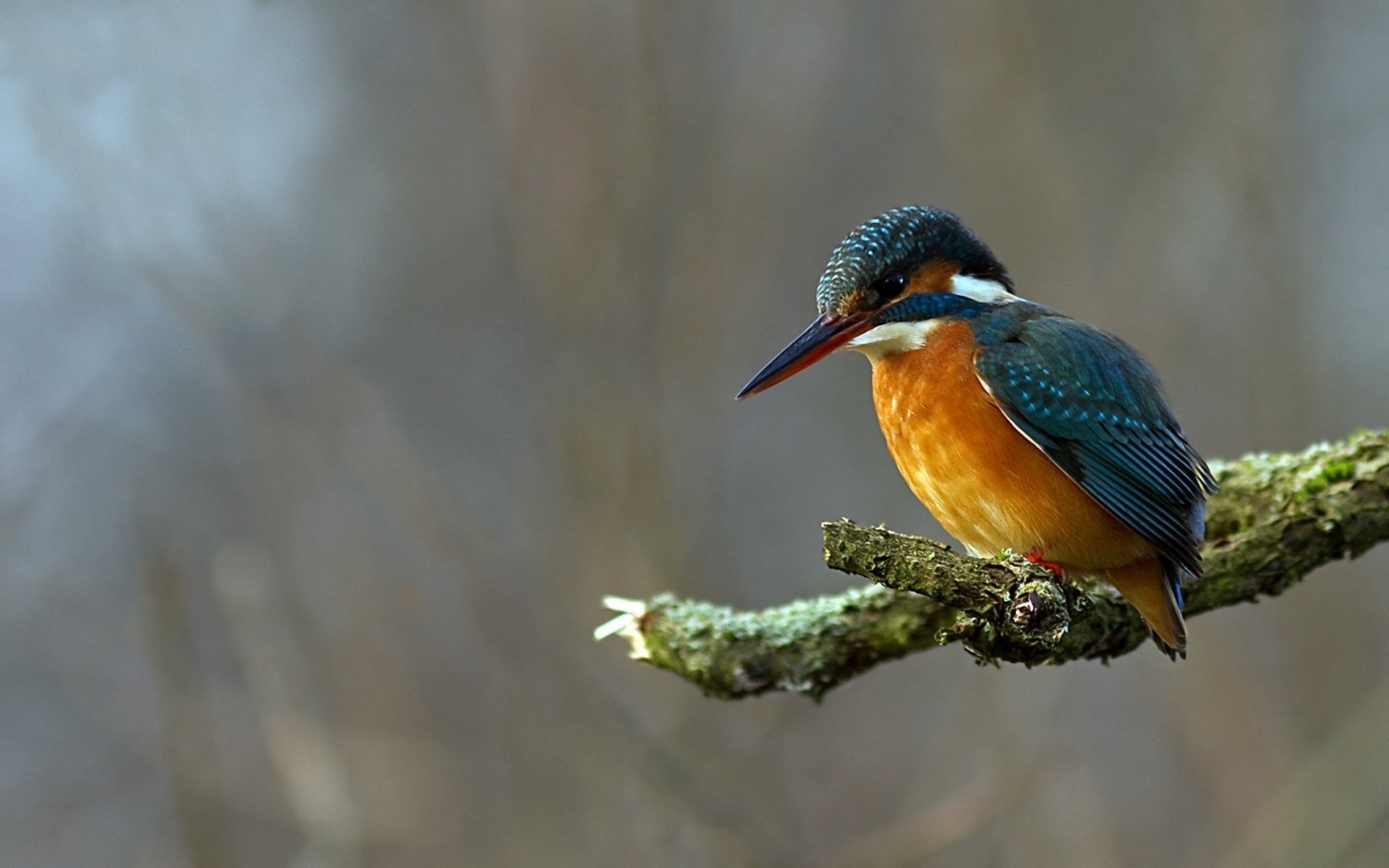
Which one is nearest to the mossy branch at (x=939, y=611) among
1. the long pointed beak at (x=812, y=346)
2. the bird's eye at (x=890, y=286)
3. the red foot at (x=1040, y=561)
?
the red foot at (x=1040, y=561)

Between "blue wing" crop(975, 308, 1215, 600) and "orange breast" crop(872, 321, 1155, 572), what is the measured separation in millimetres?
40

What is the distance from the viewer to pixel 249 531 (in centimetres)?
548

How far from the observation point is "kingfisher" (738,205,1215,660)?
2.40 meters

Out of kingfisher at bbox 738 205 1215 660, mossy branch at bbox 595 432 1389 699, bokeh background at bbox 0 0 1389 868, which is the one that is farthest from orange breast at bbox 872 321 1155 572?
bokeh background at bbox 0 0 1389 868

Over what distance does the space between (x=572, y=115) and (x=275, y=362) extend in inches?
79.2

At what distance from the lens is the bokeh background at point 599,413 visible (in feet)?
13.9

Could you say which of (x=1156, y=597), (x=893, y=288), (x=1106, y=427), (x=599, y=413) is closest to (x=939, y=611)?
(x=1156, y=597)

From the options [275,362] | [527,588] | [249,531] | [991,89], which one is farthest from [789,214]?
[249,531]

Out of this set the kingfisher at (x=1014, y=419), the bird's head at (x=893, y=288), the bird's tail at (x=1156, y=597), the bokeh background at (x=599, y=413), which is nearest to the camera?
the bird's tail at (x=1156, y=597)

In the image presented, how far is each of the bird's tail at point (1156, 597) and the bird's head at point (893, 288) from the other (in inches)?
26.2

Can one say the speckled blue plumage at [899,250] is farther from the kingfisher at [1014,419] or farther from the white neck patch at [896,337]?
the white neck patch at [896,337]

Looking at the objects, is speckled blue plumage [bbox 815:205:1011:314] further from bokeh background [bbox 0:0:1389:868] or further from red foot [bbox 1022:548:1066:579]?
bokeh background [bbox 0:0:1389:868]

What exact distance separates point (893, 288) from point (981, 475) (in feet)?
1.54

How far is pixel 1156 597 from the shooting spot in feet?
7.73
